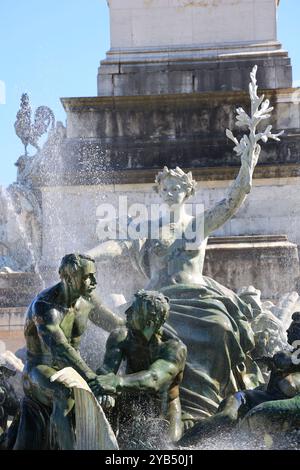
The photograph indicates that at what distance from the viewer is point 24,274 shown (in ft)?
63.5

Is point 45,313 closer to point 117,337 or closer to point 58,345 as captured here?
point 58,345

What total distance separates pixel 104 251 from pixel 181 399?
242 centimetres

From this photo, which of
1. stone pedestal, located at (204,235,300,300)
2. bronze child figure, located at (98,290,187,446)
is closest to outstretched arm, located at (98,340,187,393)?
bronze child figure, located at (98,290,187,446)

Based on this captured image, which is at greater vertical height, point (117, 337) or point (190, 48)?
point (190, 48)

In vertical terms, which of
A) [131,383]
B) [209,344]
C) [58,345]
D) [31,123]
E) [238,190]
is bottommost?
[131,383]

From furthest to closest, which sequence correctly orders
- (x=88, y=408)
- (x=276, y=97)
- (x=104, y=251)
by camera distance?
(x=276, y=97) < (x=104, y=251) < (x=88, y=408)

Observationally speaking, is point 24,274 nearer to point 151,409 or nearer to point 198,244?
point 198,244

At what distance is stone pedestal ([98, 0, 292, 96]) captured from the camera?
21078 millimetres

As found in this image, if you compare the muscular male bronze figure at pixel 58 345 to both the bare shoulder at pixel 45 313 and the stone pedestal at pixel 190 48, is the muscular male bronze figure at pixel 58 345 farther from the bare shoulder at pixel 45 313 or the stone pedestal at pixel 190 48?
the stone pedestal at pixel 190 48

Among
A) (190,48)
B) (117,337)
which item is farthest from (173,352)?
(190,48)

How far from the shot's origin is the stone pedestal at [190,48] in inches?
830

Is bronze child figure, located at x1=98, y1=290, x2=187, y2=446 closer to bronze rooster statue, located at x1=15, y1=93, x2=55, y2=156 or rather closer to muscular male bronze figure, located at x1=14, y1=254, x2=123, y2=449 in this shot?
muscular male bronze figure, located at x1=14, y1=254, x2=123, y2=449

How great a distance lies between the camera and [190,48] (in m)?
21.4

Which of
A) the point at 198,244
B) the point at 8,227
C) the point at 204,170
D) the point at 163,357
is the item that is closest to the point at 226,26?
the point at 204,170
